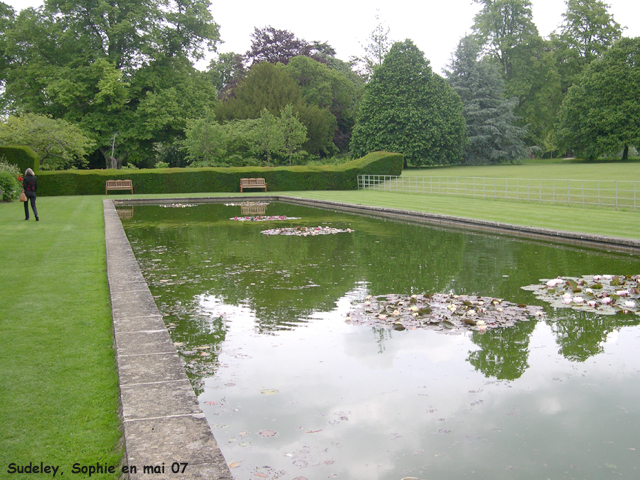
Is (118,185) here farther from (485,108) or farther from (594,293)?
(485,108)

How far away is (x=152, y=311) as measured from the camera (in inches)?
241

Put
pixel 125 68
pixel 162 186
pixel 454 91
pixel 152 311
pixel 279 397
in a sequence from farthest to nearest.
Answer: pixel 454 91, pixel 125 68, pixel 162 186, pixel 152 311, pixel 279 397

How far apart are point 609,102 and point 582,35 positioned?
577 inches

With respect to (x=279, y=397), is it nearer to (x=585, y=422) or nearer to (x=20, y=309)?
(x=585, y=422)

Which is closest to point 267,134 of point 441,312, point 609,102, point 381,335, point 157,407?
point 609,102

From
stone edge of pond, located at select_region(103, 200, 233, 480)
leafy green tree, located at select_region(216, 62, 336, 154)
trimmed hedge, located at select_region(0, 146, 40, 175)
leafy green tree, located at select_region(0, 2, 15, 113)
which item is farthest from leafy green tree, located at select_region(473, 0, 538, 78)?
stone edge of pond, located at select_region(103, 200, 233, 480)

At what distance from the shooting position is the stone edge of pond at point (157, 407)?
2.98 meters

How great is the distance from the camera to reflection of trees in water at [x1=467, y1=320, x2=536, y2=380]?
193 inches

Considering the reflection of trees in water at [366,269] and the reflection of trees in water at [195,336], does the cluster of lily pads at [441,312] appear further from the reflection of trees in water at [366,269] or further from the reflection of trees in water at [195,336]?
the reflection of trees in water at [195,336]

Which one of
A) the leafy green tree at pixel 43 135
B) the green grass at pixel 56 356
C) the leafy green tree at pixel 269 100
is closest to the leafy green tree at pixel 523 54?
the leafy green tree at pixel 269 100

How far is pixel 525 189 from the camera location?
97.5 ft

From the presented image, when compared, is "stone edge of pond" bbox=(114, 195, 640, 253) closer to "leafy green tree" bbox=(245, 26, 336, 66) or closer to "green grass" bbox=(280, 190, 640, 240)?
"green grass" bbox=(280, 190, 640, 240)

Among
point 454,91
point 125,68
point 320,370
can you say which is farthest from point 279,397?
point 454,91

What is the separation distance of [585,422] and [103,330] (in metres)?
4.41
